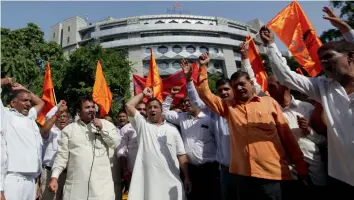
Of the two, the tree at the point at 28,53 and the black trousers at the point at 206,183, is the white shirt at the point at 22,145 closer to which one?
the black trousers at the point at 206,183

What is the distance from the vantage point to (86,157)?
12.7ft

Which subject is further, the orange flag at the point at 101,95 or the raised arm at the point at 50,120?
the orange flag at the point at 101,95

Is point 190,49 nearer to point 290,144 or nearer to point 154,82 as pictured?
point 154,82

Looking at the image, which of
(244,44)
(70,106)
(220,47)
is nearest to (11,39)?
(70,106)

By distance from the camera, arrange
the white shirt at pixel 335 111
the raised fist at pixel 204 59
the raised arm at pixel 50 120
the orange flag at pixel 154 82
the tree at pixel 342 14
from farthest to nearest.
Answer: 1. the tree at pixel 342 14
2. the orange flag at pixel 154 82
3. the raised arm at pixel 50 120
4. the raised fist at pixel 204 59
5. the white shirt at pixel 335 111

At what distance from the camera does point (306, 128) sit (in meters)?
3.01

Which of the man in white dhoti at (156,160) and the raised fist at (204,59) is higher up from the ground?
the raised fist at (204,59)

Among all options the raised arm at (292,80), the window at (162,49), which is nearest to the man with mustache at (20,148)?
the raised arm at (292,80)

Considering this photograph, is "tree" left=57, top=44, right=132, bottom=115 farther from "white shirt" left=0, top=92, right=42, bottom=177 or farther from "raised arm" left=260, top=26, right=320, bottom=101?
"raised arm" left=260, top=26, right=320, bottom=101

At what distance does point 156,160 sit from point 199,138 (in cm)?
66

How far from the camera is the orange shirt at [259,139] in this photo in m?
2.66

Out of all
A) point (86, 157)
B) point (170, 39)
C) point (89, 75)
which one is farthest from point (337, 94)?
point (170, 39)

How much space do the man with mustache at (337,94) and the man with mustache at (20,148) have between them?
9.34 ft

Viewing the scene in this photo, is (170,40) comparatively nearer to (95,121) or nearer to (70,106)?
(70,106)
